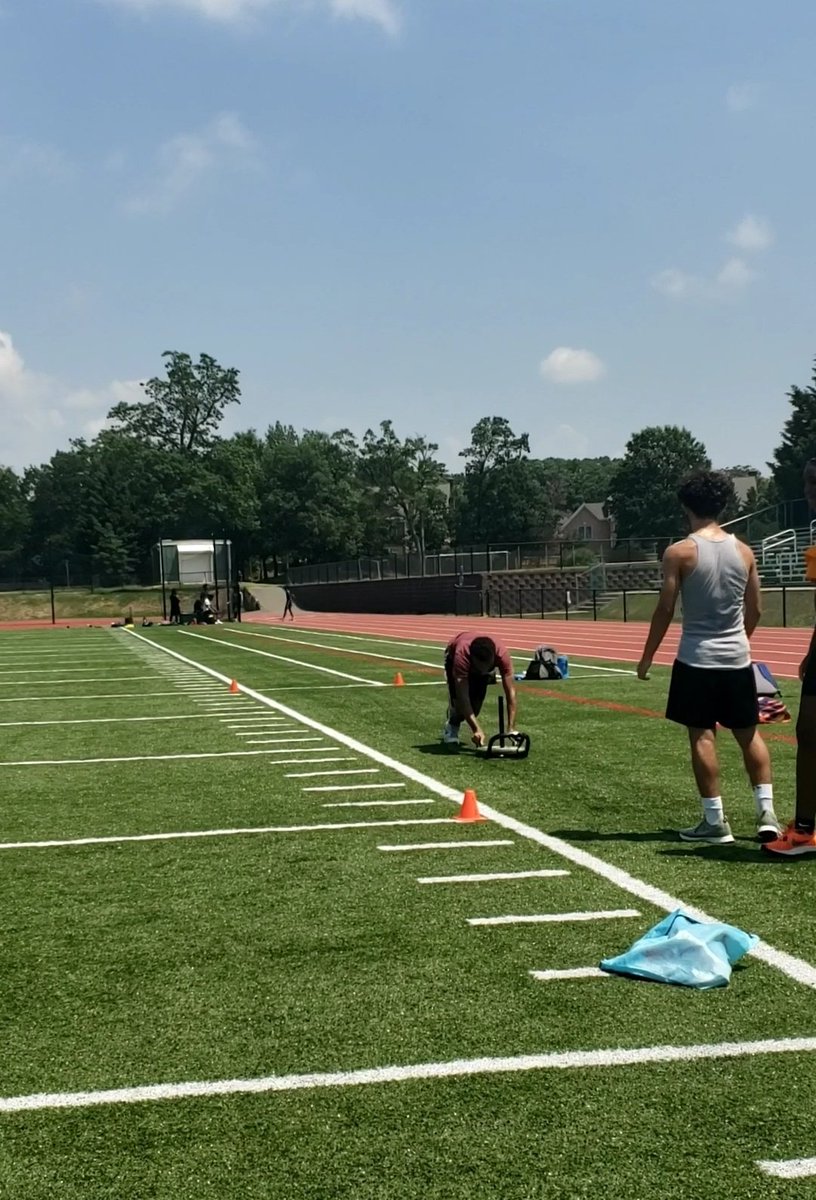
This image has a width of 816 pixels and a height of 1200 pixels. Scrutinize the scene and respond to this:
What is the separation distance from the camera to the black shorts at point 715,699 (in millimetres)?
6125

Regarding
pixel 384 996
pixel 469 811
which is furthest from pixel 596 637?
pixel 384 996

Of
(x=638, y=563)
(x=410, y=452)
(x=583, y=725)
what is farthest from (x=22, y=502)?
(x=583, y=725)

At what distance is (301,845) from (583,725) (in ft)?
19.4

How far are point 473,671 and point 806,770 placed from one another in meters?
3.81

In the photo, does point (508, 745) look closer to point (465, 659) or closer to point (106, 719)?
point (465, 659)

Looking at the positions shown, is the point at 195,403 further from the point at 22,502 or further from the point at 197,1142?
the point at 197,1142

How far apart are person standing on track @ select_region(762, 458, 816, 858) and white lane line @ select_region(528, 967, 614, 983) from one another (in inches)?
77.7

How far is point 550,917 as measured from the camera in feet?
16.3

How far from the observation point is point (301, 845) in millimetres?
6574

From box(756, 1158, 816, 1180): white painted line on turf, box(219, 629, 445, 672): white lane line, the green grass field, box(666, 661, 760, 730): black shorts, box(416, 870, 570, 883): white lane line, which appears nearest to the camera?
box(756, 1158, 816, 1180): white painted line on turf

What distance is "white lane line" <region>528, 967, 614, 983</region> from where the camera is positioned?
4199 millimetres

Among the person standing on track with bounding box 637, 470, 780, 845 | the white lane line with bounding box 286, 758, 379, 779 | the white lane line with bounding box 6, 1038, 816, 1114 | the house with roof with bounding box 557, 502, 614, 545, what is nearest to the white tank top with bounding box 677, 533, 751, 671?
the person standing on track with bounding box 637, 470, 780, 845

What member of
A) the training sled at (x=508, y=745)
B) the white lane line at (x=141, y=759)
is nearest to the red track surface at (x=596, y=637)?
the training sled at (x=508, y=745)

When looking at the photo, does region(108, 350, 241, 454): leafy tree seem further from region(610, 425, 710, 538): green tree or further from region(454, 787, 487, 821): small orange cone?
region(454, 787, 487, 821): small orange cone
